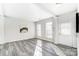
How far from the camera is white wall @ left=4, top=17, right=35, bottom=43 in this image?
135 cm

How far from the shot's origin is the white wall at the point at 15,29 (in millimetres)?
1346

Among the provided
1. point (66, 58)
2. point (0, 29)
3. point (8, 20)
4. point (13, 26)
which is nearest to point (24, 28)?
point (13, 26)

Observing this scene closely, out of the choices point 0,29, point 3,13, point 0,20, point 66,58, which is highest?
point 3,13

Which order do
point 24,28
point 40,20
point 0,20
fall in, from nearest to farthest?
1. point 0,20
2. point 24,28
3. point 40,20

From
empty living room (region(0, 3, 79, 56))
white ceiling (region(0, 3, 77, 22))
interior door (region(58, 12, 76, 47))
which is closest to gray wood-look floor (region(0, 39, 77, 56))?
empty living room (region(0, 3, 79, 56))

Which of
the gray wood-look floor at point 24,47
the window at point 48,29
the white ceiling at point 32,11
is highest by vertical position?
the white ceiling at point 32,11

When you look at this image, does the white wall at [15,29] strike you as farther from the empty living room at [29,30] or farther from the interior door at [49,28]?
the interior door at [49,28]

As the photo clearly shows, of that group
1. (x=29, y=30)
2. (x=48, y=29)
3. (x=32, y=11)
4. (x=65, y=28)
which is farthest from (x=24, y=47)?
(x=65, y=28)

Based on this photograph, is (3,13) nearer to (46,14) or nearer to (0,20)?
(0,20)

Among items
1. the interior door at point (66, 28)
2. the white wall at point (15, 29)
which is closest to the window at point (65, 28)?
the interior door at point (66, 28)

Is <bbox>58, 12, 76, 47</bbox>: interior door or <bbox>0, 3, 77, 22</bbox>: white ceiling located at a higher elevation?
<bbox>0, 3, 77, 22</bbox>: white ceiling

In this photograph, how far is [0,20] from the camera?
4.32 ft

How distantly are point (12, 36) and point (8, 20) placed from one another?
0.39m

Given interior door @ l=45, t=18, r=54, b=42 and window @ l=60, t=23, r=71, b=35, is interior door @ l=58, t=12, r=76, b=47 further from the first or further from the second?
interior door @ l=45, t=18, r=54, b=42
